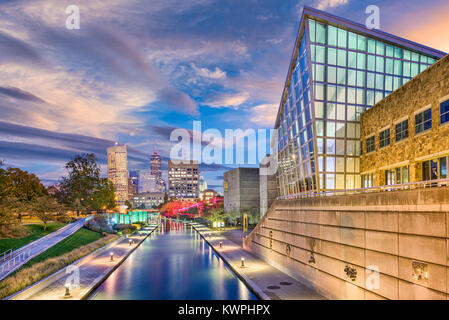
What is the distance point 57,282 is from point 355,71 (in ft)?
124

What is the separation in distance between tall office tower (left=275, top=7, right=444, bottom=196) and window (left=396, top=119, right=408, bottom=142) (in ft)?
28.7

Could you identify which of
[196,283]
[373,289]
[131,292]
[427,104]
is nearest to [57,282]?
Answer: [131,292]

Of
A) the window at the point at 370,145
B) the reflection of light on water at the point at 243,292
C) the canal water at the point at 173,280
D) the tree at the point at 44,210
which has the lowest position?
the canal water at the point at 173,280

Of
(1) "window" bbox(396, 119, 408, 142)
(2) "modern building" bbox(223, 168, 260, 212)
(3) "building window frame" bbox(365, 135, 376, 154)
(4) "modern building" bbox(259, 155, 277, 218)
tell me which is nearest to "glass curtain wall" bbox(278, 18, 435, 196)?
(3) "building window frame" bbox(365, 135, 376, 154)

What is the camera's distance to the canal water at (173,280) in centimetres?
1902

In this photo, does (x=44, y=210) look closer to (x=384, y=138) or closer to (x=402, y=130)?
(x=384, y=138)

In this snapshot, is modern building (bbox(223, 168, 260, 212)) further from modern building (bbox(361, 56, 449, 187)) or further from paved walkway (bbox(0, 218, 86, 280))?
modern building (bbox(361, 56, 449, 187))

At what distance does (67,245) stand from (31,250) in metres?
6.14

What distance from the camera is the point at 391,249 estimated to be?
475 inches

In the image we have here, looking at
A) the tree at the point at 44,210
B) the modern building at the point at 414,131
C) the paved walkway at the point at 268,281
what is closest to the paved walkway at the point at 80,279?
the paved walkway at the point at 268,281

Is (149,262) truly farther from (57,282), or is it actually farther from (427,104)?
(427,104)

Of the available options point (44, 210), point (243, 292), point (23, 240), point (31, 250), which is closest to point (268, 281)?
point (243, 292)

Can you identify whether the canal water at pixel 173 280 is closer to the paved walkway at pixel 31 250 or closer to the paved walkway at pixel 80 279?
the paved walkway at pixel 80 279

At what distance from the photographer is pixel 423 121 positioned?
74.9 ft
